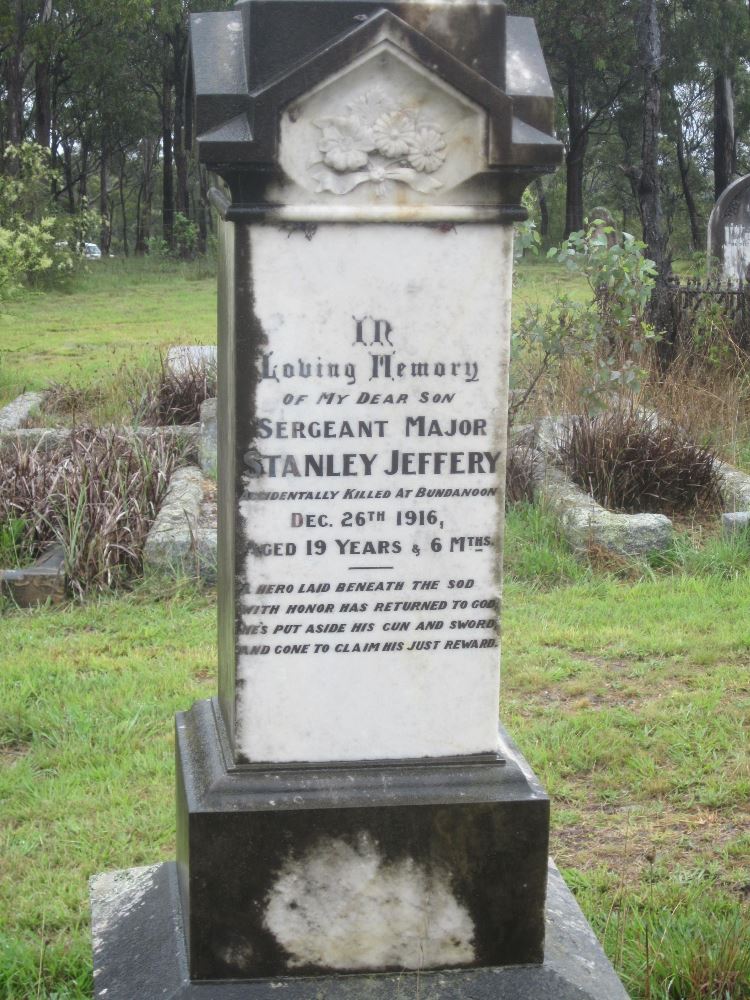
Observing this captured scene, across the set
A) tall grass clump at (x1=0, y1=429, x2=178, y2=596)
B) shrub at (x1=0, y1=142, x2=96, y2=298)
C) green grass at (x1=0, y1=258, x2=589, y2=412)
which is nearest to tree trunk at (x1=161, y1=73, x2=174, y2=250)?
green grass at (x1=0, y1=258, x2=589, y2=412)

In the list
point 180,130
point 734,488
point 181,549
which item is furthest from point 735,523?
point 180,130

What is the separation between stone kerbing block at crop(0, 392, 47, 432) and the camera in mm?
9062

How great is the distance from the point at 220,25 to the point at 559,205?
45930mm

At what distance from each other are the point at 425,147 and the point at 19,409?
7.61 m

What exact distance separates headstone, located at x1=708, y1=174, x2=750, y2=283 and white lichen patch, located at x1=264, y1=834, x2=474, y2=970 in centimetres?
1023

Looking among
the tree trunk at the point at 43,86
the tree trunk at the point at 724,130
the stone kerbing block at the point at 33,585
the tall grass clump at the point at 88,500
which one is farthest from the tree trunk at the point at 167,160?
the stone kerbing block at the point at 33,585

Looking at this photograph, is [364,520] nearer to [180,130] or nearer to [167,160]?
[180,130]

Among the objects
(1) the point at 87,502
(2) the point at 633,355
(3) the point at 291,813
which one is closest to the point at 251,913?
(3) the point at 291,813

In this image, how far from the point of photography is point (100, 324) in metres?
16.9

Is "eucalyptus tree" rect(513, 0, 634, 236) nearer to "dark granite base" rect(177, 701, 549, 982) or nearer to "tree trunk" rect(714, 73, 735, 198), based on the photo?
"tree trunk" rect(714, 73, 735, 198)

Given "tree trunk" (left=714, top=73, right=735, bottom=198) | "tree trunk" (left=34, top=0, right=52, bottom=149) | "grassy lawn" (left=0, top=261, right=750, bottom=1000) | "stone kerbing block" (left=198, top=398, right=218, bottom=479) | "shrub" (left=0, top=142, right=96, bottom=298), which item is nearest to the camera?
"grassy lawn" (left=0, top=261, right=750, bottom=1000)

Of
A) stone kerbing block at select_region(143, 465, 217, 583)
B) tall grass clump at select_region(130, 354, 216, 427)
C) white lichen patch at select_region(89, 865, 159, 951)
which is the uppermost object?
tall grass clump at select_region(130, 354, 216, 427)

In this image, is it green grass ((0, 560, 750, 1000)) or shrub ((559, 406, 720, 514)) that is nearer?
green grass ((0, 560, 750, 1000))

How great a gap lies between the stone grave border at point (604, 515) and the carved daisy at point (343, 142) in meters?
4.12
